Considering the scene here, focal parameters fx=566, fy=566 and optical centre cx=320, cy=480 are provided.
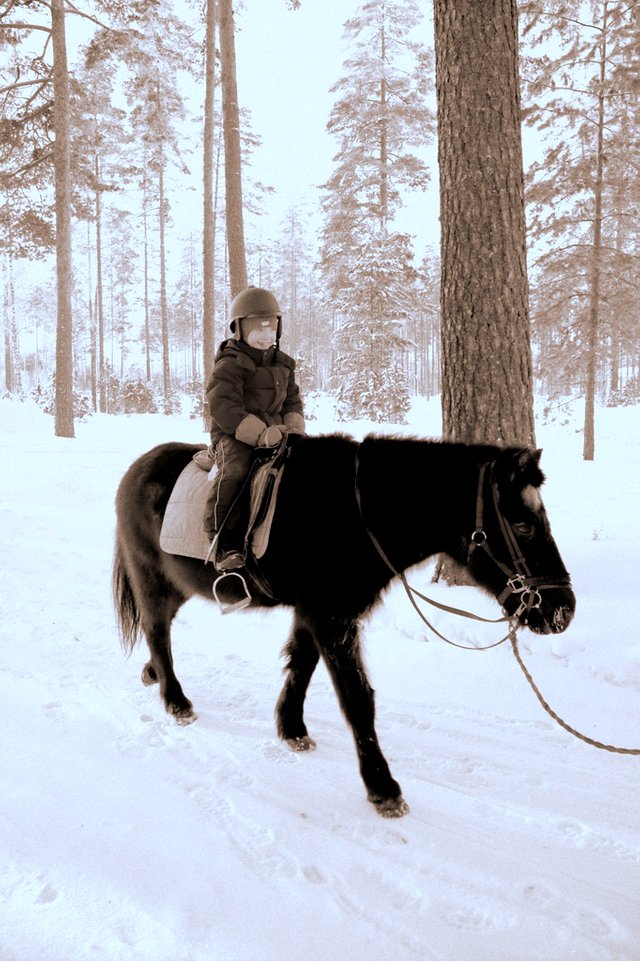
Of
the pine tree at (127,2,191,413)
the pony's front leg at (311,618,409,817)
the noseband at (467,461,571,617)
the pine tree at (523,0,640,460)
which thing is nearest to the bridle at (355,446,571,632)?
the noseband at (467,461,571,617)

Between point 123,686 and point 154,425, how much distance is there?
1844 cm

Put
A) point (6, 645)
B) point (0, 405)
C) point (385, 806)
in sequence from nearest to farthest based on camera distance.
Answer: point (385, 806), point (6, 645), point (0, 405)

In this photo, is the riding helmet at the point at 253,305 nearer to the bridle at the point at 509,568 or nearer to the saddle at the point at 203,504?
the saddle at the point at 203,504

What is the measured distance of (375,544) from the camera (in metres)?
2.94

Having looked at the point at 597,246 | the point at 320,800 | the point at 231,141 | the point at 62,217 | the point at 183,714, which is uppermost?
the point at 231,141

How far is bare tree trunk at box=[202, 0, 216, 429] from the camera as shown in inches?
587

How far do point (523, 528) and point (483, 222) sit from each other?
300 cm

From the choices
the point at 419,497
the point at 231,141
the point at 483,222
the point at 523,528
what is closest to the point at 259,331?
the point at 419,497

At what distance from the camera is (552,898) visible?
87.4 inches

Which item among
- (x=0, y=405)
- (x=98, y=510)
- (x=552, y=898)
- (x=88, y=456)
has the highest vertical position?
(x=0, y=405)

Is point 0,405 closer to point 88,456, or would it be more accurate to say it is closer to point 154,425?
point 154,425

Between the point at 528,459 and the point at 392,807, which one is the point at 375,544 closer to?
the point at 528,459

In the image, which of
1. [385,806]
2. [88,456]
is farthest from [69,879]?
[88,456]

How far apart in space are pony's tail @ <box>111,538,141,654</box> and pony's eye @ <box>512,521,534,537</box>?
2802 mm
